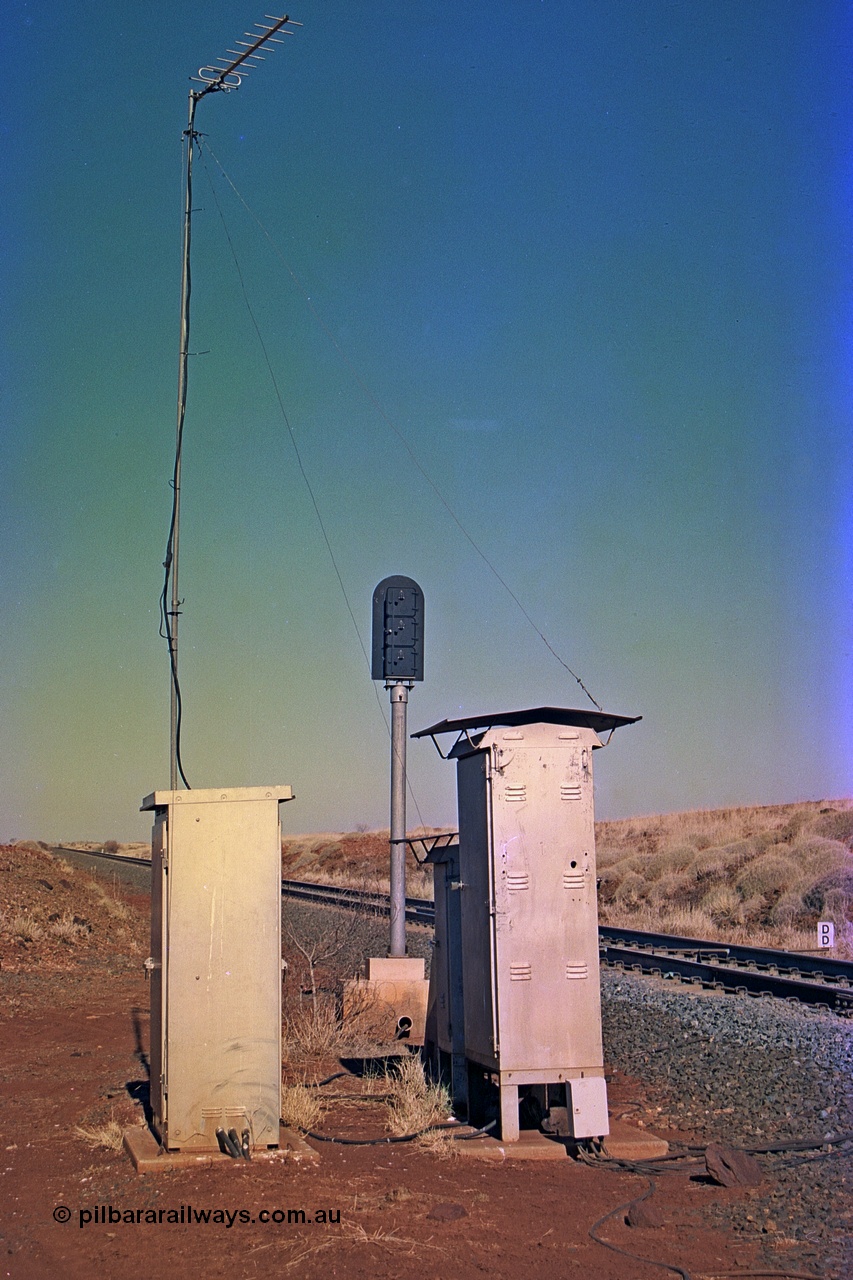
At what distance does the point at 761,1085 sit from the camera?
905cm

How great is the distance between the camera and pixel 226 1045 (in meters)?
7.48

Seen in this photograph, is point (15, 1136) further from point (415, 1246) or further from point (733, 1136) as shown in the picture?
point (733, 1136)

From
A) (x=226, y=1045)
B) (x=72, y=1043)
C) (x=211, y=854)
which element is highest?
(x=211, y=854)

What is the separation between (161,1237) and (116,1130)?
2.01 meters

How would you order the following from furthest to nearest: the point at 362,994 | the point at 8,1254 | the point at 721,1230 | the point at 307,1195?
the point at 362,994
the point at 307,1195
the point at 721,1230
the point at 8,1254

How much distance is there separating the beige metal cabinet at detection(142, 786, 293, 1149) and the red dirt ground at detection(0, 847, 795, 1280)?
15.4 inches

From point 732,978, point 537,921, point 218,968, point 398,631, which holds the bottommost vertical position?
point 732,978

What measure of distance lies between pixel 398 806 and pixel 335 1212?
19.7 ft

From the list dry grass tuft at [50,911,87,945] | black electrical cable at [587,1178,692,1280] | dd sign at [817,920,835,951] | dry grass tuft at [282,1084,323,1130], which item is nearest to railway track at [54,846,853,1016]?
dd sign at [817,920,835,951]

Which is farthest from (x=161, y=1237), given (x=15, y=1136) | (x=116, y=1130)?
(x=15, y=1136)

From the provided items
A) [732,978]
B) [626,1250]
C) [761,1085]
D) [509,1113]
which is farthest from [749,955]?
[626,1250]

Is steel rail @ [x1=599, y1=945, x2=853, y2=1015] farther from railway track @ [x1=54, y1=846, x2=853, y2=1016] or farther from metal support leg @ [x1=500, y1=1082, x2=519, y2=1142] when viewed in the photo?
metal support leg @ [x1=500, y1=1082, x2=519, y2=1142]

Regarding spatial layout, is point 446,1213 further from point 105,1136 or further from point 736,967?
point 736,967

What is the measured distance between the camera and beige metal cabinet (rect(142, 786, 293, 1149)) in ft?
24.3
